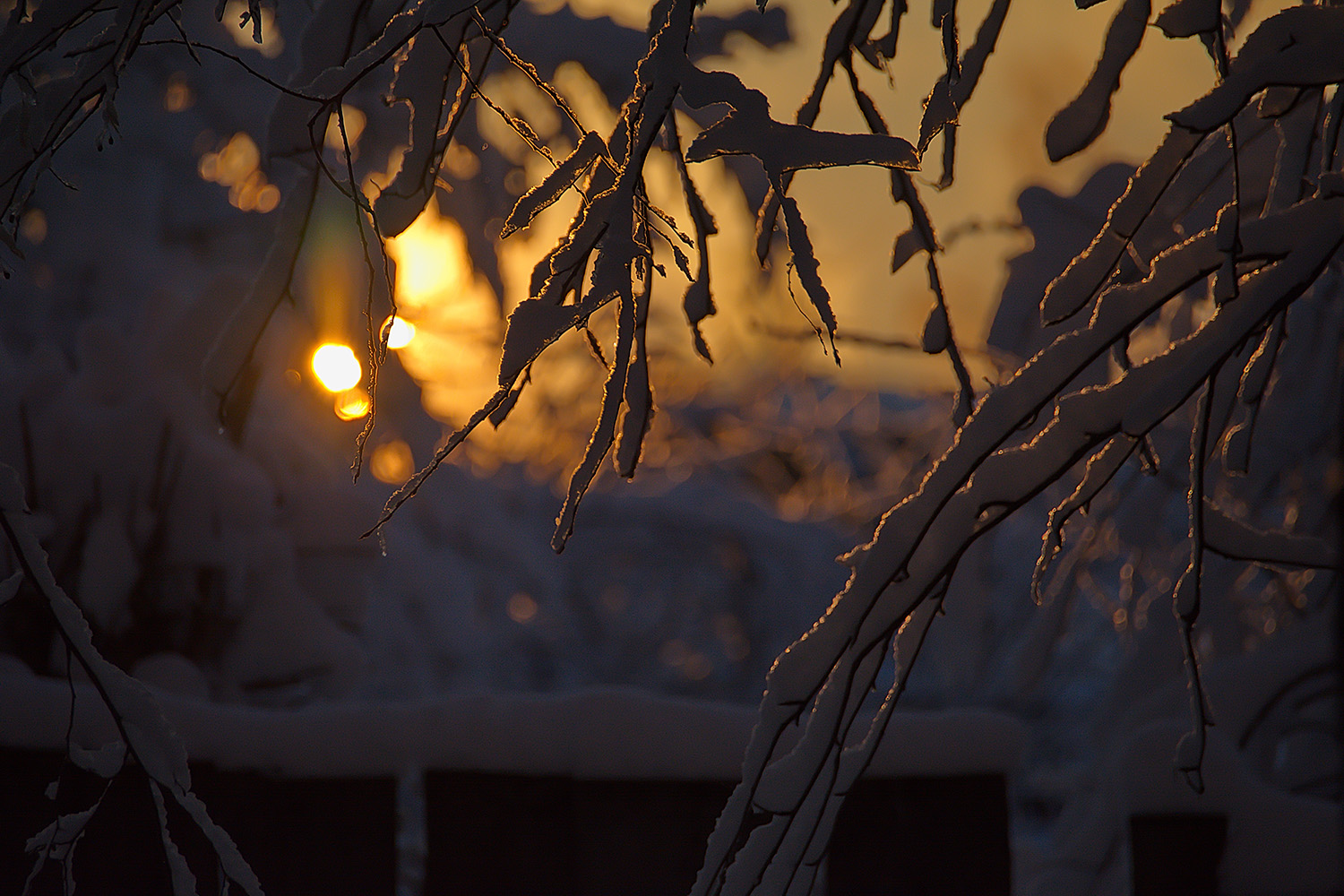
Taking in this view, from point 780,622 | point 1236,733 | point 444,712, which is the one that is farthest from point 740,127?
point 780,622

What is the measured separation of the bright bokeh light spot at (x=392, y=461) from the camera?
405cm

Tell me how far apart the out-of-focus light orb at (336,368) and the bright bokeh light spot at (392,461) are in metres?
2.30

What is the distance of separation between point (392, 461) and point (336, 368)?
265cm

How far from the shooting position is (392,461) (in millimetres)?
4250

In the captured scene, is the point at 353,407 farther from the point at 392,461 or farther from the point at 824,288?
the point at 392,461

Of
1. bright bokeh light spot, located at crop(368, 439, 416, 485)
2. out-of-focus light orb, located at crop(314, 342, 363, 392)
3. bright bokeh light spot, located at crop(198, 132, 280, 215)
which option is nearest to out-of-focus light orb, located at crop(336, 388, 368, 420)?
out-of-focus light orb, located at crop(314, 342, 363, 392)

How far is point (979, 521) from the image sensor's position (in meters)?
0.96

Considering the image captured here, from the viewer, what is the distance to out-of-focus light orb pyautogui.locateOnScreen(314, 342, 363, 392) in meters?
1.67

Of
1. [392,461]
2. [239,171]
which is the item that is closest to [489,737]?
[392,461]

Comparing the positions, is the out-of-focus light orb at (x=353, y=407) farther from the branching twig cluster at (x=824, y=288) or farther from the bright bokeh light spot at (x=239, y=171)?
the bright bokeh light spot at (x=239, y=171)

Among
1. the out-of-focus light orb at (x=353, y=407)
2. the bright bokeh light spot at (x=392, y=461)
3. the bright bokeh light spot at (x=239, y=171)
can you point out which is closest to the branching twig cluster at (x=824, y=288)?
the out-of-focus light orb at (x=353, y=407)

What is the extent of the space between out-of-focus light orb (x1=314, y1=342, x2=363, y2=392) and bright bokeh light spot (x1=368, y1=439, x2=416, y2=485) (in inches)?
90.7

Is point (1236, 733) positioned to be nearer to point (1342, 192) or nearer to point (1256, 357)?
point (1256, 357)

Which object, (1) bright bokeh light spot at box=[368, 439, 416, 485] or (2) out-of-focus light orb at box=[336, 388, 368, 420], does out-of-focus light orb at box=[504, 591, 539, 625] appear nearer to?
(1) bright bokeh light spot at box=[368, 439, 416, 485]
